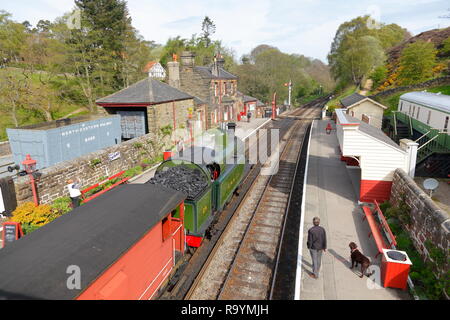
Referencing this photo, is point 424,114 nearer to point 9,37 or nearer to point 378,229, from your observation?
point 378,229

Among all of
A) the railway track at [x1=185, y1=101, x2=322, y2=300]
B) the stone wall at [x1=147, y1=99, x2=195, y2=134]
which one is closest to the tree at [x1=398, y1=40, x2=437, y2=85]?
the stone wall at [x1=147, y1=99, x2=195, y2=134]

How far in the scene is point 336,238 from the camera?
34.6 feet

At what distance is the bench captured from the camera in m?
9.39

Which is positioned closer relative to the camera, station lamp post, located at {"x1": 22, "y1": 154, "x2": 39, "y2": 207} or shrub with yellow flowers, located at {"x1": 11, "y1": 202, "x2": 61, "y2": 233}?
shrub with yellow flowers, located at {"x1": 11, "y1": 202, "x2": 61, "y2": 233}

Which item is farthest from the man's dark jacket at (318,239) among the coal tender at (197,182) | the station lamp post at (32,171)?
the station lamp post at (32,171)

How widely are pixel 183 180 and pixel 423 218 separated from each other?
24.7 ft

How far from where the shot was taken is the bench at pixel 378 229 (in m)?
9.39

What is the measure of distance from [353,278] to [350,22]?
248 feet

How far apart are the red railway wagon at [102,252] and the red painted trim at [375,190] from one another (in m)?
8.95

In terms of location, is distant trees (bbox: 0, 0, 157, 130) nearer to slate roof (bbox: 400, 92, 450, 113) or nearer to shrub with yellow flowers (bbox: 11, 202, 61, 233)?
shrub with yellow flowers (bbox: 11, 202, 61, 233)

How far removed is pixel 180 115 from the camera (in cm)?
2438

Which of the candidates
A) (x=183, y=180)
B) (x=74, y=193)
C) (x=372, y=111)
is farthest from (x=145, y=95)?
(x=372, y=111)

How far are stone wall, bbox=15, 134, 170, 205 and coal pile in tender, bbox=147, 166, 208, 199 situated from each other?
5922mm

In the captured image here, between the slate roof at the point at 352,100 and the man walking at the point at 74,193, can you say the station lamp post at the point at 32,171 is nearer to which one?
the man walking at the point at 74,193
